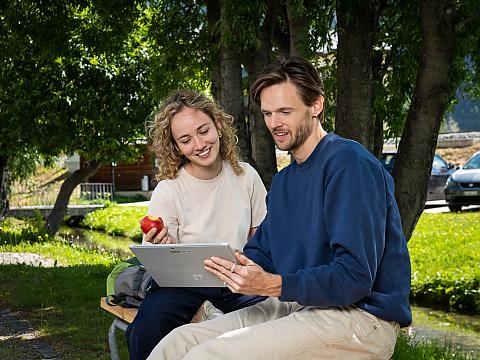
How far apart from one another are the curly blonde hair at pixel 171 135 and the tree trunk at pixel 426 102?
125 inches

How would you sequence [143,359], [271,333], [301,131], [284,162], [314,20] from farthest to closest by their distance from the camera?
[284,162], [314,20], [143,359], [301,131], [271,333]

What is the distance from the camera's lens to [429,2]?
25.2 feet

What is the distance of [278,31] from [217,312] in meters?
5.95

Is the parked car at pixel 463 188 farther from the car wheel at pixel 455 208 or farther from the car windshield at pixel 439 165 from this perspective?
the car windshield at pixel 439 165

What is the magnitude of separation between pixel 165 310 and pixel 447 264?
1015 centimetres

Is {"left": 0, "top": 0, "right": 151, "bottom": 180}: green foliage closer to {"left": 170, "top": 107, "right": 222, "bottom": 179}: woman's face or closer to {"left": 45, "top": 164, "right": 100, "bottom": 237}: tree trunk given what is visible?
{"left": 45, "top": 164, "right": 100, "bottom": 237}: tree trunk

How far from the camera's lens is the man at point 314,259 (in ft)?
10.8

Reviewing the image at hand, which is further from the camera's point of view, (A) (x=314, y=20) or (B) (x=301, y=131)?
(A) (x=314, y=20)

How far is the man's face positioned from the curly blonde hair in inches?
47.3

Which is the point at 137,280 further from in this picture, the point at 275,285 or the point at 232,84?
the point at 232,84

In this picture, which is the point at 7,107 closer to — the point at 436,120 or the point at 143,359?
the point at 436,120

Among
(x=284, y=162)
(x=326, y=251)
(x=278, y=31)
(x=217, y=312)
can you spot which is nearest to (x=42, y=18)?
(x=278, y=31)

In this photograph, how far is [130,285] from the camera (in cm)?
484

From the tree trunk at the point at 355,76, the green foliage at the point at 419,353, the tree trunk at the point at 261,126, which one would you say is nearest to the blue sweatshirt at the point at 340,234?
the green foliage at the point at 419,353
